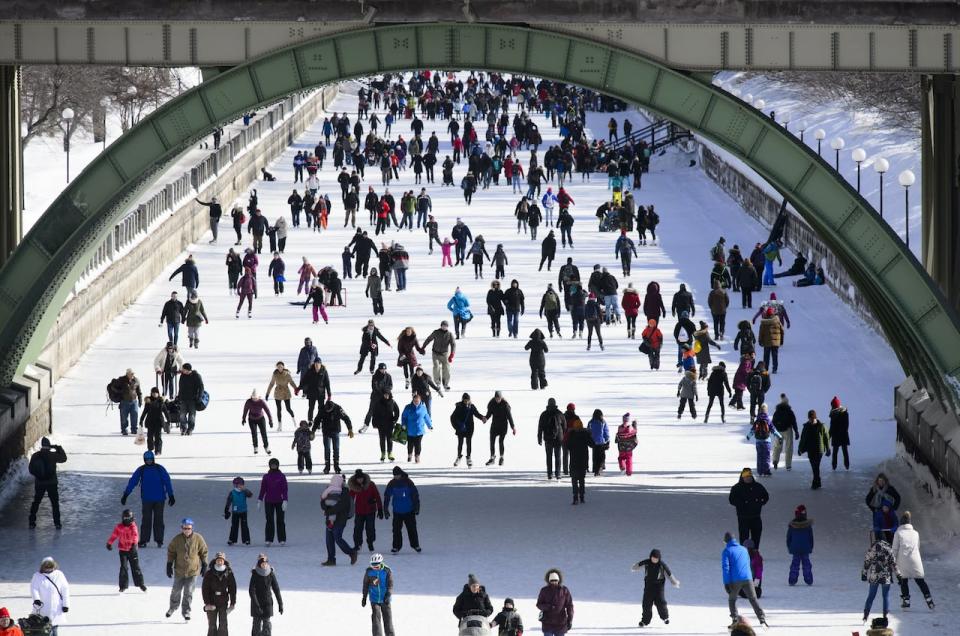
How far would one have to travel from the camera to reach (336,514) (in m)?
22.9

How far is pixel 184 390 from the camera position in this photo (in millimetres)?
28953

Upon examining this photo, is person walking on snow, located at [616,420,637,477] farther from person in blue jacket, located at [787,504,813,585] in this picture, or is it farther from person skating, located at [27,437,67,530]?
person skating, located at [27,437,67,530]

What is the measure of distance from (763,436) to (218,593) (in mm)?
9284

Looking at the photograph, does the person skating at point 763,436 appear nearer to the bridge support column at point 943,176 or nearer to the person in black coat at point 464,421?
the bridge support column at point 943,176

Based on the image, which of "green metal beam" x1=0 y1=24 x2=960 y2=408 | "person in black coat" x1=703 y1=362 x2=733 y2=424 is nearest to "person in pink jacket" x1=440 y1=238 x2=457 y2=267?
"person in black coat" x1=703 y1=362 x2=733 y2=424

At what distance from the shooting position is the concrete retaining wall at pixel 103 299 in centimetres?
2714

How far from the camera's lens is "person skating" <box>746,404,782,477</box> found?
2673 cm

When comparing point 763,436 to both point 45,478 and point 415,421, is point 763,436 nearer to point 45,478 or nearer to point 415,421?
point 415,421

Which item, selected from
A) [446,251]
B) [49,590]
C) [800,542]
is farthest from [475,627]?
[446,251]

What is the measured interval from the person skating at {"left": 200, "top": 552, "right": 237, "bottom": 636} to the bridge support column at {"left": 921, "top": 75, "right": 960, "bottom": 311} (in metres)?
9.69

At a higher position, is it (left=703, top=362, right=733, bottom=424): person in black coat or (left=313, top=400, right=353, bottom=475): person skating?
(left=703, top=362, right=733, bottom=424): person in black coat

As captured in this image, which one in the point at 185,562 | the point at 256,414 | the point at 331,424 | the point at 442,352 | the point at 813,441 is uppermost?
the point at 442,352

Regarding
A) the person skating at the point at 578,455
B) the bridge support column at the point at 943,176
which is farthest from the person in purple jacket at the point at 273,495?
the bridge support column at the point at 943,176

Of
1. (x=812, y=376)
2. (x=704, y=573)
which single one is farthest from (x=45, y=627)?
(x=812, y=376)
